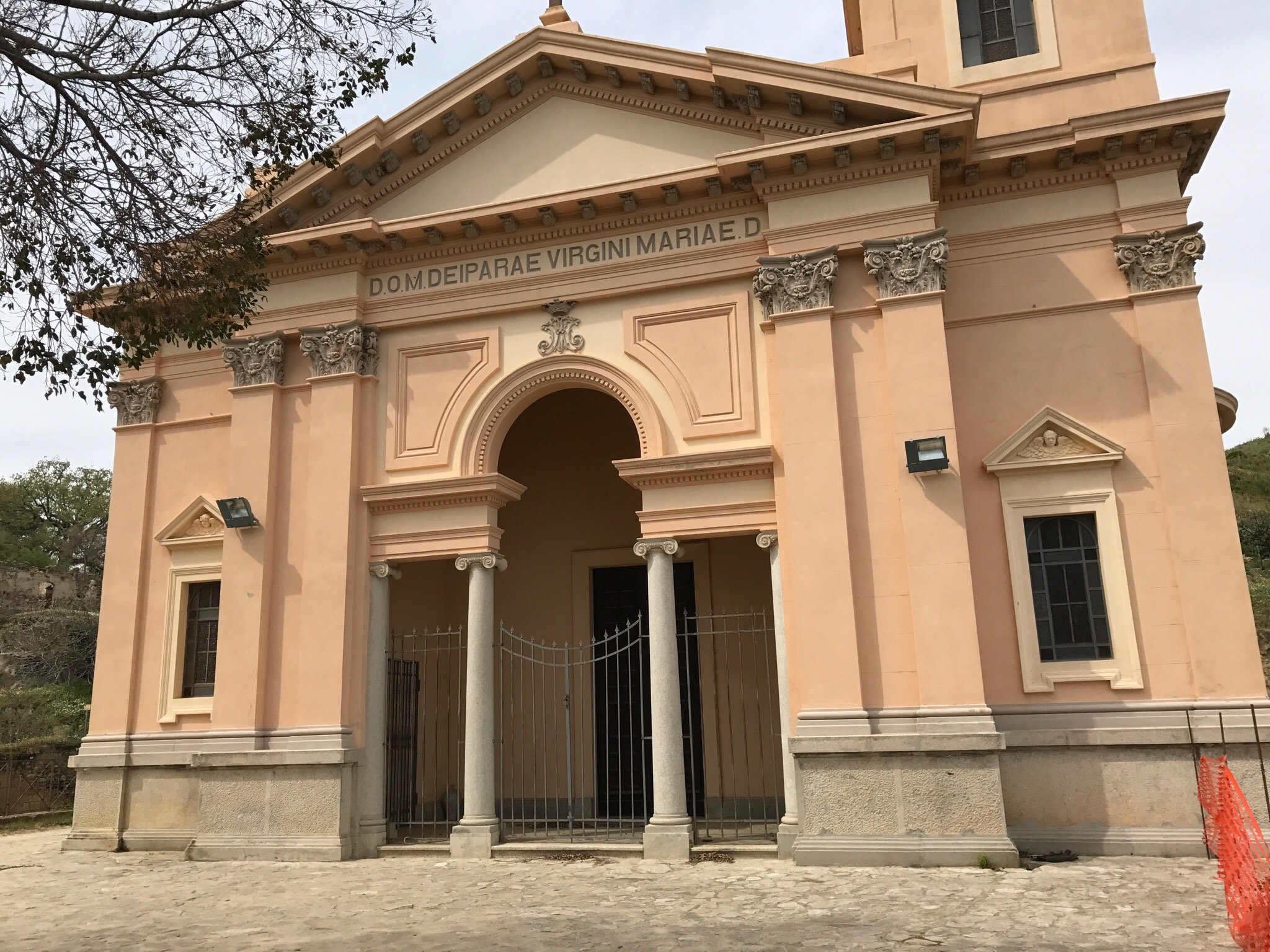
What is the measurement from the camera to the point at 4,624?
33.2 meters

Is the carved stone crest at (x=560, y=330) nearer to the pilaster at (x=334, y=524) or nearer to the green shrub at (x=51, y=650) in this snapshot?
the pilaster at (x=334, y=524)

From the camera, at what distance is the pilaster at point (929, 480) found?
1017 centimetres

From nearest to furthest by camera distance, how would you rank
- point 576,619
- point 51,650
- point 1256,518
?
point 576,619
point 51,650
point 1256,518

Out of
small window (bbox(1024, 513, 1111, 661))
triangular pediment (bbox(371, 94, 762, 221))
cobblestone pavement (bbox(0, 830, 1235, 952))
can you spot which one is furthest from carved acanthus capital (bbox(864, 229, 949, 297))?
cobblestone pavement (bbox(0, 830, 1235, 952))

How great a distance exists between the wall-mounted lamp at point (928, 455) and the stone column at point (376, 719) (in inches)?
247

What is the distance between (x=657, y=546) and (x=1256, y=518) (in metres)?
31.7

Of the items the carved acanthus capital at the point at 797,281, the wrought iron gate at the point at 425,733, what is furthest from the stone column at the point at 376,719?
the carved acanthus capital at the point at 797,281

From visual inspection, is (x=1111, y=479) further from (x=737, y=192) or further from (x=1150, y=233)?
(x=737, y=192)

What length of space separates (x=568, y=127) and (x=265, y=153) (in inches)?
211

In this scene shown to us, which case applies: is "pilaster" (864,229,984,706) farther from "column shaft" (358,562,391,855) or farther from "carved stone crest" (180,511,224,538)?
"carved stone crest" (180,511,224,538)

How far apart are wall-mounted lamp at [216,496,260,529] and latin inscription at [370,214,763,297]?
3097 millimetres

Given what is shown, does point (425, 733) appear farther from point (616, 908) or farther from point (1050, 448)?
point (1050, 448)

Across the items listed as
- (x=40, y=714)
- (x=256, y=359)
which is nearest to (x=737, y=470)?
(x=256, y=359)

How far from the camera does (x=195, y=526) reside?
13.5m
